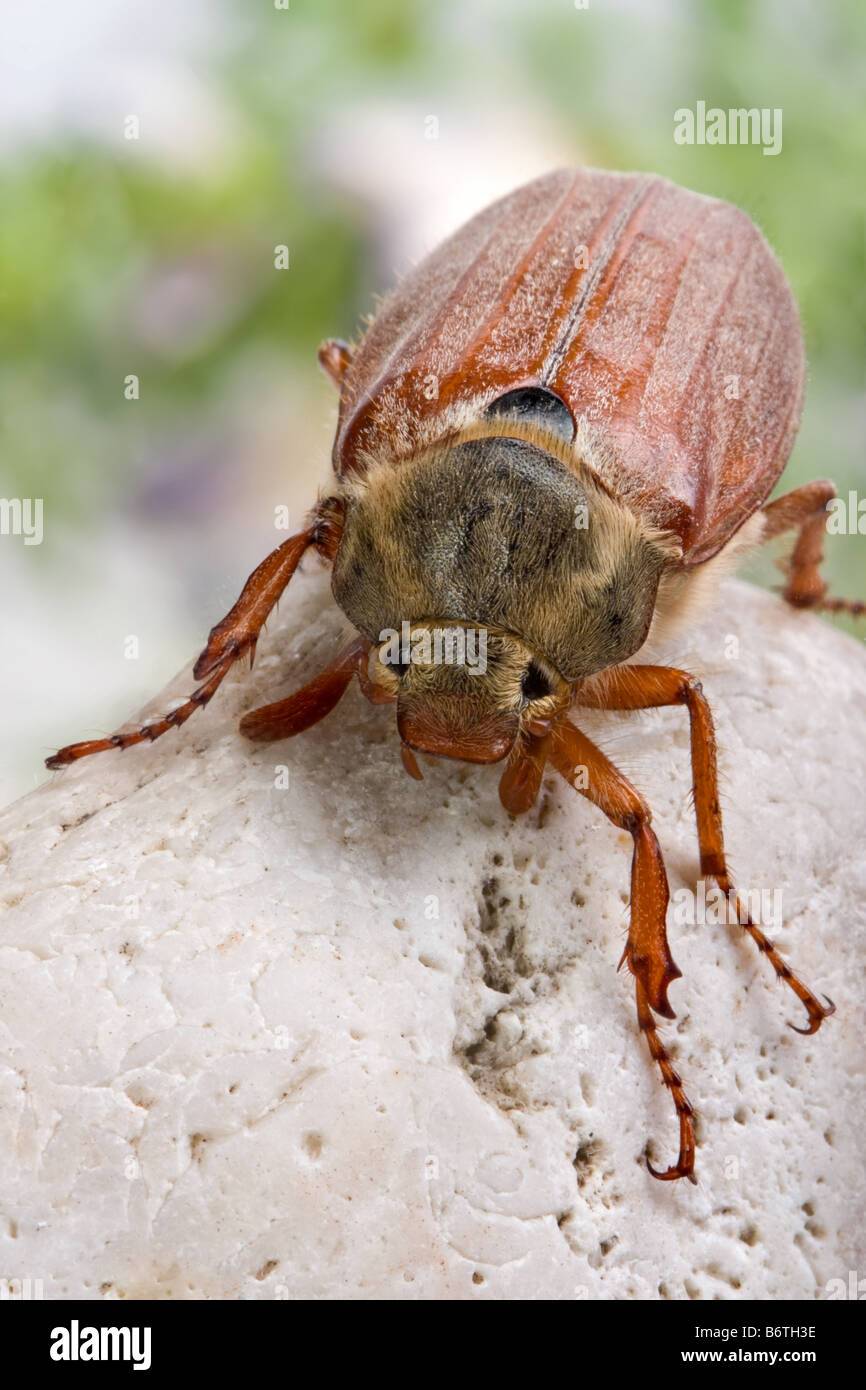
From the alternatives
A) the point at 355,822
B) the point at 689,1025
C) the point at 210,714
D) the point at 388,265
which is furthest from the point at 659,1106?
the point at 388,265

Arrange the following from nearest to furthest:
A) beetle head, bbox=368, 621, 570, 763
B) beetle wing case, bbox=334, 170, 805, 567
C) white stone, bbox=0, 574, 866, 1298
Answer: white stone, bbox=0, 574, 866, 1298 < beetle head, bbox=368, 621, 570, 763 < beetle wing case, bbox=334, 170, 805, 567

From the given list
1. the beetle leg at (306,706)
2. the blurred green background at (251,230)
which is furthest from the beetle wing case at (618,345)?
the blurred green background at (251,230)

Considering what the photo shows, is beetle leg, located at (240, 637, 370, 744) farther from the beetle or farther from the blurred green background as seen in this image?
the blurred green background

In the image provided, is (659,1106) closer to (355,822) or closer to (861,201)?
(355,822)

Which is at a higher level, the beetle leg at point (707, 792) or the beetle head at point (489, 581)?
the beetle head at point (489, 581)

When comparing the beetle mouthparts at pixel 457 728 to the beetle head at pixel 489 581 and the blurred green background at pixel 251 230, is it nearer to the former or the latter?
the beetle head at pixel 489 581

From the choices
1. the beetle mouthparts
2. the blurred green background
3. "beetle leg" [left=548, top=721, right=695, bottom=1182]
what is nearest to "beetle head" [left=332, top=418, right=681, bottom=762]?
the beetle mouthparts
